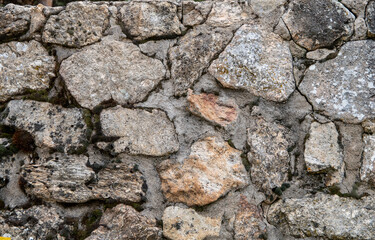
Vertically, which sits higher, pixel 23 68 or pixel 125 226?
pixel 23 68

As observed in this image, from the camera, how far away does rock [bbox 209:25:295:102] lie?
1.60 metres

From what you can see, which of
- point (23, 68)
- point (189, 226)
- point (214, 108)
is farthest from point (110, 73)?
point (189, 226)

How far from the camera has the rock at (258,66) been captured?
5.24 feet

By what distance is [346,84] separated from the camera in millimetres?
1556

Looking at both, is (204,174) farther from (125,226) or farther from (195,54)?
(195,54)

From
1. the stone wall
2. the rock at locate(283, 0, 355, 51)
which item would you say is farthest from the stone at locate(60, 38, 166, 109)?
the rock at locate(283, 0, 355, 51)

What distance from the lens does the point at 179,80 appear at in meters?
1.67

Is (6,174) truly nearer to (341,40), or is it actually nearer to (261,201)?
(261,201)

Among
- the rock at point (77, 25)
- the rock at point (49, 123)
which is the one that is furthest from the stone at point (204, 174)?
the rock at point (77, 25)

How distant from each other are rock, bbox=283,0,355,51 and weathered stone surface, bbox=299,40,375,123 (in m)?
0.08

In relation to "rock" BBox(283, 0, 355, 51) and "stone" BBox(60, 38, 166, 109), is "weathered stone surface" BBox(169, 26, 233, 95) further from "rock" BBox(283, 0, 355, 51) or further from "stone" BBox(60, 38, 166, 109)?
"rock" BBox(283, 0, 355, 51)

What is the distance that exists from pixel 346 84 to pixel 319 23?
32 cm

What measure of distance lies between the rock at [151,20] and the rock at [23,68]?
1.45 feet

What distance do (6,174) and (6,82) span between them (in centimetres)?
45
